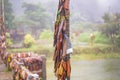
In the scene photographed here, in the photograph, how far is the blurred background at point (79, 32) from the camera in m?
7.44

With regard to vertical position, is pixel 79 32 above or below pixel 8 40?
above

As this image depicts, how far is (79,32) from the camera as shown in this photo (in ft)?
25.2

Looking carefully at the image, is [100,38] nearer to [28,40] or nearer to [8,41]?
[28,40]

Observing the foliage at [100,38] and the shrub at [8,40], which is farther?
the foliage at [100,38]

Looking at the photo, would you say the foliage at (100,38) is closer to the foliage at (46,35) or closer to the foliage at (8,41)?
the foliage at (46,35)

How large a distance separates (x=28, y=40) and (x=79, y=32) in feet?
4.11

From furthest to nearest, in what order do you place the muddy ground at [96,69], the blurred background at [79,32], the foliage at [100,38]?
the foliage at [100,38] → the muddy ground at [96,69] → the blurred background at [79,32]

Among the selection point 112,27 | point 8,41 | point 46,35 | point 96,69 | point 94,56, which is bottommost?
point 96,69

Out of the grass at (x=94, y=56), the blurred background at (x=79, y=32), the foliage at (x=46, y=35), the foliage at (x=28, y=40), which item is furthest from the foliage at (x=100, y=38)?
the foliage at (x=28, y=40)

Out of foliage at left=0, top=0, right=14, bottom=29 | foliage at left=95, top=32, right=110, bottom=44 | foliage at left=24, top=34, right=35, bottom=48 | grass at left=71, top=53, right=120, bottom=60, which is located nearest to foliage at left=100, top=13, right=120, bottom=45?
foliage at left=95, top=32, right=110, bottom=44

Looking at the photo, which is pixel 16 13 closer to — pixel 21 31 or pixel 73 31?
pixel 21 31

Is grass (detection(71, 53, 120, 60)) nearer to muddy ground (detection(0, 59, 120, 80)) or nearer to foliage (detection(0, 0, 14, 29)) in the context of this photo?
muddy ground (detection(0, 59, 120, 80))

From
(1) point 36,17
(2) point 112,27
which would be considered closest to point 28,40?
(1) point 36,17

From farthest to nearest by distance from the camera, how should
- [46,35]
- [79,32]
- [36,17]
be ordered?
1. [79,32]
2. [36,17]
3. [46,35]
